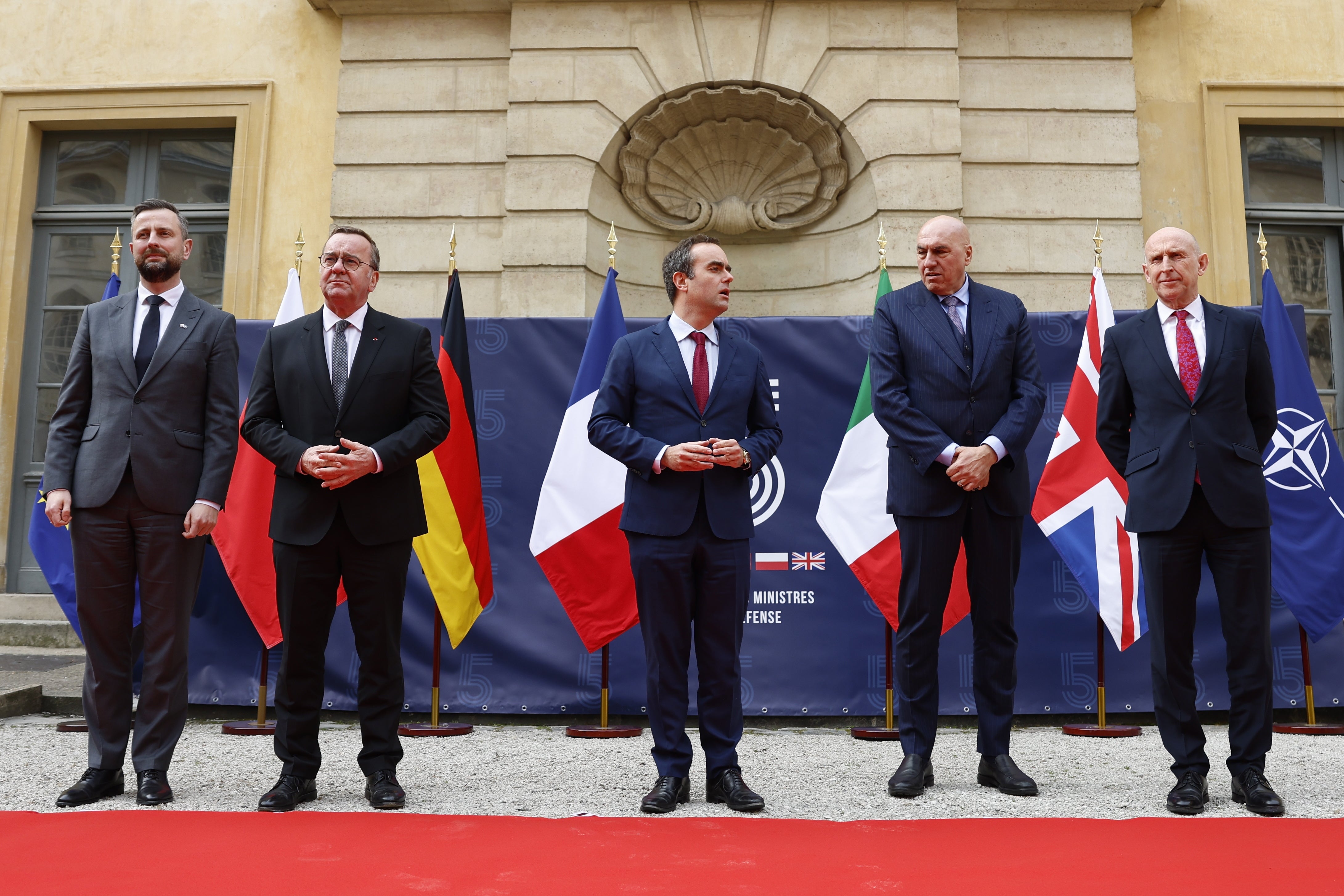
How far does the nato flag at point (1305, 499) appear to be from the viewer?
176 inches

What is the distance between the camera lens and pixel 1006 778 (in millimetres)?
3109

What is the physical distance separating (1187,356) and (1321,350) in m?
5.64

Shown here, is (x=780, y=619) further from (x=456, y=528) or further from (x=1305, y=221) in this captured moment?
(x=1305, y=221)

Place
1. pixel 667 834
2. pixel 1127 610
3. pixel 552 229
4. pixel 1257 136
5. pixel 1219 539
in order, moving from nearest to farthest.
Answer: pixel 667 834
pixel 1219 539
pixel 1127 610
pixel 552 229
pixel 1257 136

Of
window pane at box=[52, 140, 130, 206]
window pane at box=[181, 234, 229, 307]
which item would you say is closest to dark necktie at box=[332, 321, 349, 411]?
window pane at box=[181, 234, 229, 307]

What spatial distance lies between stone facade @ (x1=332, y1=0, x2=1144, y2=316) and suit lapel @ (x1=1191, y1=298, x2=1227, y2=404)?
4092mm

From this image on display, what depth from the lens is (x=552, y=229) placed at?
7.36 m

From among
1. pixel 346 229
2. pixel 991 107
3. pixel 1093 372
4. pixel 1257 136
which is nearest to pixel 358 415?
pixel 346 229

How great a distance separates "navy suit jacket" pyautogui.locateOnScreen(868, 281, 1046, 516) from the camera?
3.19 meters

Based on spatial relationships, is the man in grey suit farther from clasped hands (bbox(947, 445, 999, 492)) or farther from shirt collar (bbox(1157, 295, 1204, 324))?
shirt collar (bbox(1157, 295, 1204, 324))

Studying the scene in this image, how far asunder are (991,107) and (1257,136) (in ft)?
7.50

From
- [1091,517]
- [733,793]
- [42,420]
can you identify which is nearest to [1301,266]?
[1091,517]

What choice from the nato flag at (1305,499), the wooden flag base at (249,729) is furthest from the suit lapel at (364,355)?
the nato flag at (1305,499)

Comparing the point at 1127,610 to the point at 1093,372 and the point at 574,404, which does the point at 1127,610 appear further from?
the point at 574,404
